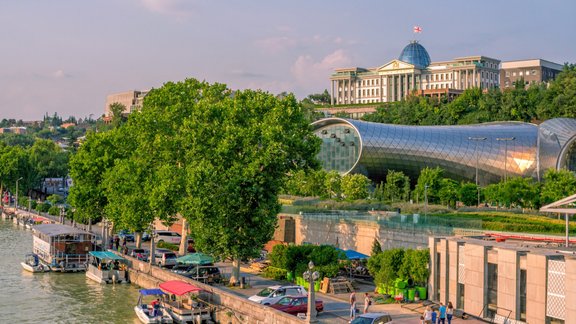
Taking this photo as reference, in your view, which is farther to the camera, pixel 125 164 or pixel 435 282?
pixel 125 164

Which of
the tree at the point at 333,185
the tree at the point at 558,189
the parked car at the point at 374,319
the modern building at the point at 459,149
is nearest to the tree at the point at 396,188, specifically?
the tree at the point at 333,185

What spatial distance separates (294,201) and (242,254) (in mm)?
31586

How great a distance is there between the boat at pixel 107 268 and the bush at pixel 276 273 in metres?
11.3

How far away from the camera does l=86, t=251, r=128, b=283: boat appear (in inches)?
2000

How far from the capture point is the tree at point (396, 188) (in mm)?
90750

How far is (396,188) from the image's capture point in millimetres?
92062

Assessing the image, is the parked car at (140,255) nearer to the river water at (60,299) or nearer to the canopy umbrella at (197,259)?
the river water at (60,299)

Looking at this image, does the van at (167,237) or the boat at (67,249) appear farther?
the van at (167,237)

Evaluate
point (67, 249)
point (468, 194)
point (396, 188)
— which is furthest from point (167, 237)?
point (468, 194)

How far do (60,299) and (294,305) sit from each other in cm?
1770

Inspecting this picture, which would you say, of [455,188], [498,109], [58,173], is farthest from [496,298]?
[58,173]

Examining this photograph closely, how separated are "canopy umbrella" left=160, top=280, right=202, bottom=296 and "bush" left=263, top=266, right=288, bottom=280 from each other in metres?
7.94

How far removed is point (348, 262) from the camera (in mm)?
44062

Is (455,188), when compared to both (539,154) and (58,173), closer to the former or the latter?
(539,154)
